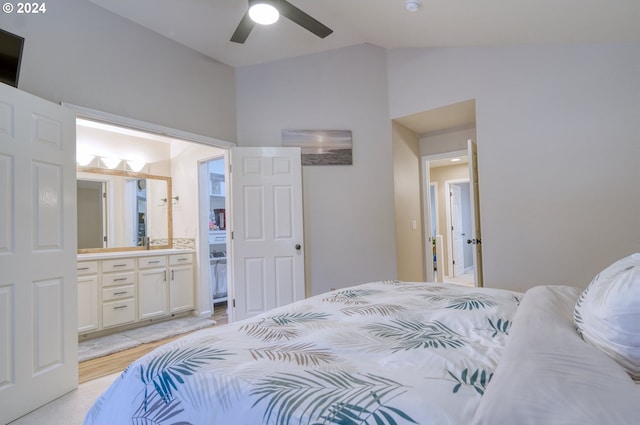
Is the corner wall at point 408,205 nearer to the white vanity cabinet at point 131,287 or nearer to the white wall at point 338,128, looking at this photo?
the white wall at point 338,128

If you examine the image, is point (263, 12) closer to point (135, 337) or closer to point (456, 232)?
point (135, 337)

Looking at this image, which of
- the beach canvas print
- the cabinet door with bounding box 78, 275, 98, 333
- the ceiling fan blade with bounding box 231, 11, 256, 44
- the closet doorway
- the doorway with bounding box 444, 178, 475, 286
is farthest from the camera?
the doorway with bounding box 444, 178, 475, 286

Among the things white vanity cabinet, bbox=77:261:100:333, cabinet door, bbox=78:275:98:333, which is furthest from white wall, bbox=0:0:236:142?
cabinet door, bbox=78:275:98:333

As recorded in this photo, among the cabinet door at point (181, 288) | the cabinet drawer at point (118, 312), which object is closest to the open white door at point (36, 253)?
the cabinet drawer at point (118, 312)

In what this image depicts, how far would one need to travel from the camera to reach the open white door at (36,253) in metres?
2.07

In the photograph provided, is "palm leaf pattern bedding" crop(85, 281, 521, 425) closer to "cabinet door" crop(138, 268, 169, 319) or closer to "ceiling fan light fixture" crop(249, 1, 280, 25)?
"ceiling fan light fixture" crop(249, 1, 280, 25)

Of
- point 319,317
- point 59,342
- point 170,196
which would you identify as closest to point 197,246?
point 170,196

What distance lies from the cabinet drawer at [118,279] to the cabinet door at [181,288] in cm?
49

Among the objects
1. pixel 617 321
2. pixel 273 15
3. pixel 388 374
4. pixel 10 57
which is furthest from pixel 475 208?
Result: pixel 10 57

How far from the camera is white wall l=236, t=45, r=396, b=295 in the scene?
4.03 meters

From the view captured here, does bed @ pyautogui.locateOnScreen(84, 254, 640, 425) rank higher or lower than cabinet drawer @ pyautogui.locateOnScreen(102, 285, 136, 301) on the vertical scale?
higher

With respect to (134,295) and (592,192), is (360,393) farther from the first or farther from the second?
(134,295)

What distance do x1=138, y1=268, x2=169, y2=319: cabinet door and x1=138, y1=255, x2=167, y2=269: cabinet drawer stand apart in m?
0.06

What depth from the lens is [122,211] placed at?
15.0 feet
